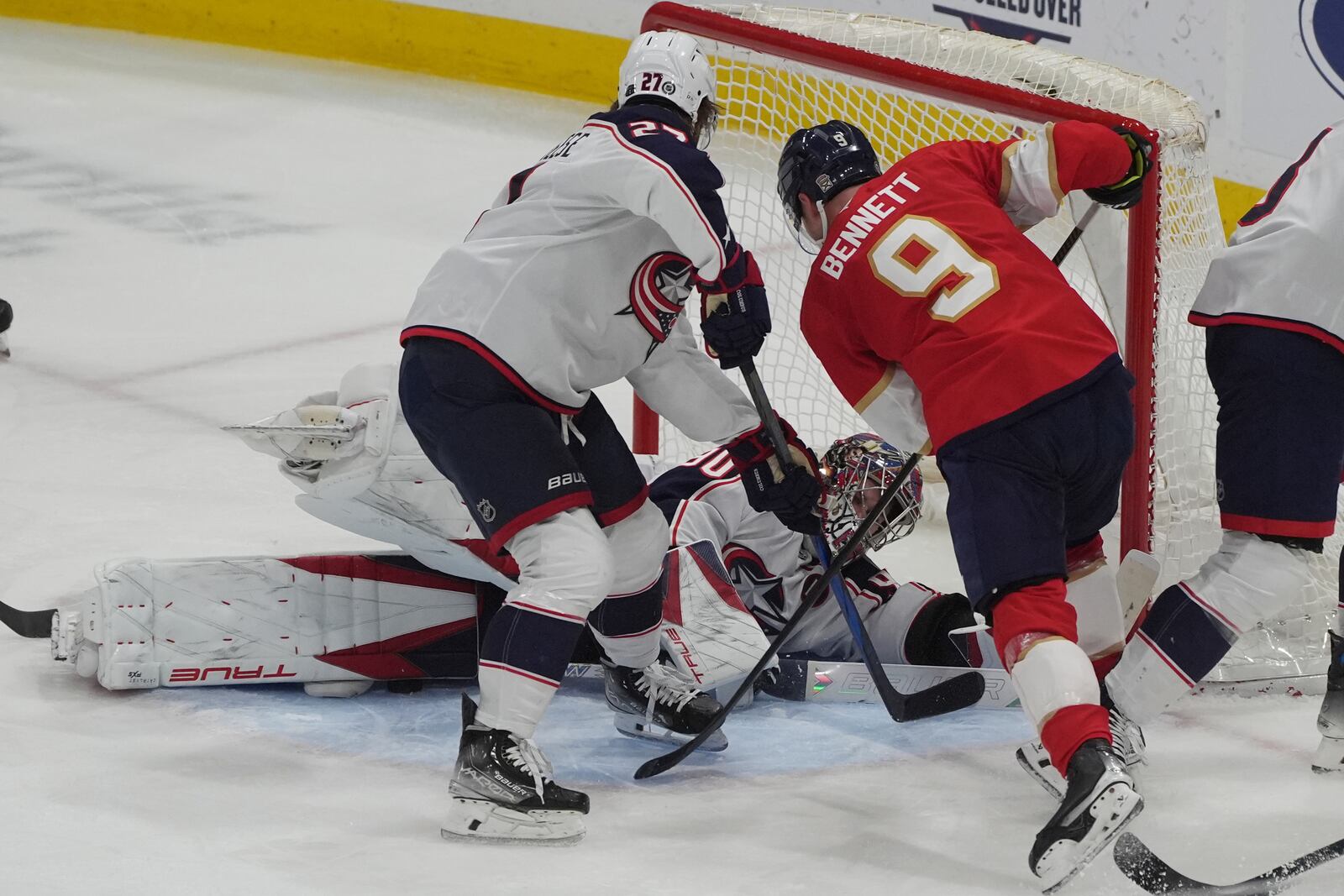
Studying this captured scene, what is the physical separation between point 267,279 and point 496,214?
2765mm

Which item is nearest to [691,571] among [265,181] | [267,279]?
[267,279]

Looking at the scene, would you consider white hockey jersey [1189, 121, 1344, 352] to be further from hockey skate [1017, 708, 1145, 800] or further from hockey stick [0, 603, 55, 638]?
hockey stick [0, 603, 55, 638]

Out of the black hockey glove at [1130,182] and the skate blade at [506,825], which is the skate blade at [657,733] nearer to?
the skate blade at [506,825]

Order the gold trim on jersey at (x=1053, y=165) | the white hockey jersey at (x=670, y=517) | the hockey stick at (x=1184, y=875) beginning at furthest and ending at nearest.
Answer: the white hockey jersey at (x=670, y=517), the gold trim on jersey at (x=1053, y=165), the hockey stick at (x=1184, y=875)

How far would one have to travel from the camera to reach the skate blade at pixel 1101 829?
212cm

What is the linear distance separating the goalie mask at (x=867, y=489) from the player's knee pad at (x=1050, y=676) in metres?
0.61

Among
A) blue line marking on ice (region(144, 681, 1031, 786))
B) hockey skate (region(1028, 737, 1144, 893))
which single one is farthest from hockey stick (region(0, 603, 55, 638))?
hockey skate (region(1028, 737, 1144, 893))

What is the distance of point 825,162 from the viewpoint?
2533mm

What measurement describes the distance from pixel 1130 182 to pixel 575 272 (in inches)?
33.4

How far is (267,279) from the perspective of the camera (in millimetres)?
5176

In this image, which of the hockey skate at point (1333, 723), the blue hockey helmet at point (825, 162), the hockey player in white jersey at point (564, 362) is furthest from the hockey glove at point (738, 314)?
the hockey skate at point (1333, 723)

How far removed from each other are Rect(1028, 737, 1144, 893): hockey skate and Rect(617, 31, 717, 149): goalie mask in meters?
1.08

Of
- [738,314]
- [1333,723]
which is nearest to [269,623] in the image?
[738,314]

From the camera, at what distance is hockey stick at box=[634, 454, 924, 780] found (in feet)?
8.76
